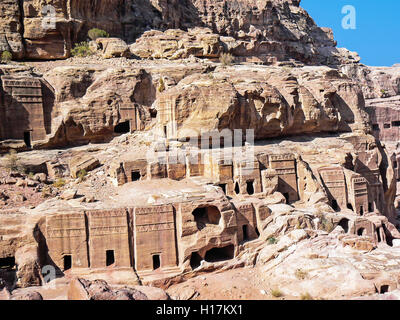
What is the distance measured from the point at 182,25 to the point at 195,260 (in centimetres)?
3032

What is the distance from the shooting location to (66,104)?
81.6 ft

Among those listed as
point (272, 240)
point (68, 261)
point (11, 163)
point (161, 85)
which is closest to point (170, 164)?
point (272, 240)

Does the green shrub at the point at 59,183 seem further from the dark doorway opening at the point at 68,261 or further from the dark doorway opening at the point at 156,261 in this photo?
the dark doorway opening at the point at 156,261

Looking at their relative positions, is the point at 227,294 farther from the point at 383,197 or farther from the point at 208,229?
the point at 383,197

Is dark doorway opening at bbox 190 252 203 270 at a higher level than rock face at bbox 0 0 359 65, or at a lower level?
lower

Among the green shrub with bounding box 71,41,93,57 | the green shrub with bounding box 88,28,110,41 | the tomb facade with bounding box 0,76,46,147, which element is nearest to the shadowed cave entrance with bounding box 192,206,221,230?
the tomb facade with bounding box 0,76,46,147

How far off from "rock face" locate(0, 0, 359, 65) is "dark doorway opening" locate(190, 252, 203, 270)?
20.0 meters

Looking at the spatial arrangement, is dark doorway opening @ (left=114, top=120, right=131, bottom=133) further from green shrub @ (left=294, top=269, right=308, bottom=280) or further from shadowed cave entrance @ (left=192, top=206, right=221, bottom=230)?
green shrub @ (left=294, top=269, right=308, bottom=280)

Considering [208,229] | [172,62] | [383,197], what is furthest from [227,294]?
[172,62]

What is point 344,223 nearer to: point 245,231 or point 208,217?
point 245,231

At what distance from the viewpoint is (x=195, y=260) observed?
17.7m

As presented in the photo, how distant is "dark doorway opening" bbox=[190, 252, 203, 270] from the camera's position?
17.4m
